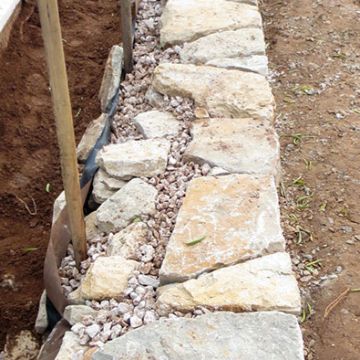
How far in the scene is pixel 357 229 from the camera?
323 cm

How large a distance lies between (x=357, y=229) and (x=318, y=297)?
0.46 metres

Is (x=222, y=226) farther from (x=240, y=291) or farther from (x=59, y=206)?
(x=59, y=206)

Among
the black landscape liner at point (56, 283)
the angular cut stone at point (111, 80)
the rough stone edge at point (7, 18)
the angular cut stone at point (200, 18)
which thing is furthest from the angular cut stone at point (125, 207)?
the rough stone edge at point (7, 18)

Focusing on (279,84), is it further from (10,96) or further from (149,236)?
(149,236)

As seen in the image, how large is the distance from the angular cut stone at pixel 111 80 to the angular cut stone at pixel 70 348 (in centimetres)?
151

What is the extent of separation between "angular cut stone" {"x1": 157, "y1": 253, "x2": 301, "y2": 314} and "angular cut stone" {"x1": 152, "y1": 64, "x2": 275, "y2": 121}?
39.9 inches

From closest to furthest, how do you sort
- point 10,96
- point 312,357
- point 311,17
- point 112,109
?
point 312,357
point 112,109
point 10,96
point 311,17

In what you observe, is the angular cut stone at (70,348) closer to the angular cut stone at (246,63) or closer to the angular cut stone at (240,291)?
the angular cut stone at (240,291)

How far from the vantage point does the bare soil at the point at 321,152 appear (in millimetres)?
2869

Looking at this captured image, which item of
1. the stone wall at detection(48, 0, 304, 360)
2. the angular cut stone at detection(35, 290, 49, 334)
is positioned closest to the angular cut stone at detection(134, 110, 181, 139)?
the stone wall at detection(48, 0, 304, 360)

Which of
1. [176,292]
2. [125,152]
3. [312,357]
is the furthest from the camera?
[125,152]

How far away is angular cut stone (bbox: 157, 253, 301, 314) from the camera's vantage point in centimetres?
235

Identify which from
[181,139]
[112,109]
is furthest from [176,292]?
[112,109]

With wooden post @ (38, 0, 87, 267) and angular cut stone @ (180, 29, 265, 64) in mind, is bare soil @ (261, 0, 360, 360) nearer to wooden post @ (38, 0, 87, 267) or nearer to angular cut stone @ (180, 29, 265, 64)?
angular cut stone @ (180, 29, 265, 64)
